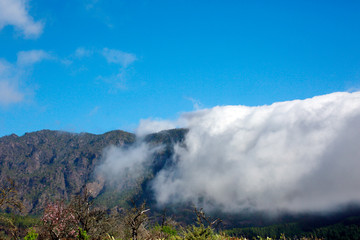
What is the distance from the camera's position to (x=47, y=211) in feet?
157

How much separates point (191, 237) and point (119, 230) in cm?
4860

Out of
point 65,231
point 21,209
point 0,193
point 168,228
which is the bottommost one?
point 168,228

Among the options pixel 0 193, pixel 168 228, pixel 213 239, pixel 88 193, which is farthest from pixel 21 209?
pixel 168 228

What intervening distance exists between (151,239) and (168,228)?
196ft

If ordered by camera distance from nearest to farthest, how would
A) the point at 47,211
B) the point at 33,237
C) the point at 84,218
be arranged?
the point at 84,218 < the point at 33,237 < the point at 47,211

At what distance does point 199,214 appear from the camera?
21.1 m

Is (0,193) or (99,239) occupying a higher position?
(0,193)

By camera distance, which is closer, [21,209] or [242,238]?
[21,209]

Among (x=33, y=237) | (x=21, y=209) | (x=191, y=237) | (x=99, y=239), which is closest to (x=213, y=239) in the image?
(x=191, y=237)

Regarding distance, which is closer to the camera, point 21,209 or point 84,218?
point 21,209

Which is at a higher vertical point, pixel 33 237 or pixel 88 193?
pixel 88 193

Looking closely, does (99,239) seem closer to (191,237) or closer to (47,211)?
(191,237)

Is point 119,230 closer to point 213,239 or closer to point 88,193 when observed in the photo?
point 88,193

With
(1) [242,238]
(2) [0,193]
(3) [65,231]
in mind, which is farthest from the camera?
(3) [65,231]
